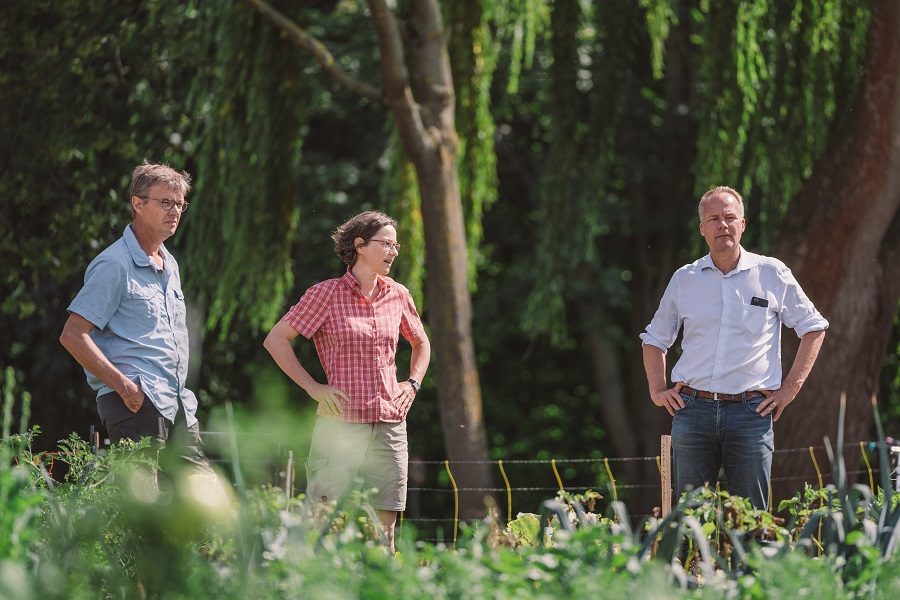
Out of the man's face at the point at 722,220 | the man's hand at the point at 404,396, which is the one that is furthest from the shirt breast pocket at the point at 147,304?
the man's face at the point at 722,220

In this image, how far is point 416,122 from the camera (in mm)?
7070

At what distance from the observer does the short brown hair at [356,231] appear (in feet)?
14.2

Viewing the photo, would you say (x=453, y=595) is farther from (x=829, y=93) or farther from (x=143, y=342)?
(x=829, y=93)

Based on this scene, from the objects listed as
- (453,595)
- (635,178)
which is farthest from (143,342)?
(635,178)

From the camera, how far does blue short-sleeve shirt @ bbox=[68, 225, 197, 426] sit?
4023 millimetres

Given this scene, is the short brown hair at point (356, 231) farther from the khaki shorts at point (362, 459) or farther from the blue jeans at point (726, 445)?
the blue jeans at point (726, 445)

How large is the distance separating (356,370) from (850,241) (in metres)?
3.69

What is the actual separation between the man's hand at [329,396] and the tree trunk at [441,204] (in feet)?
9.96

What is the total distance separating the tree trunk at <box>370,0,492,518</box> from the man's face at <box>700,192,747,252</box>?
120 inches

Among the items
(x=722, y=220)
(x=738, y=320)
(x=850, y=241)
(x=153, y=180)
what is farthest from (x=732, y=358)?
(x=850, y=241)

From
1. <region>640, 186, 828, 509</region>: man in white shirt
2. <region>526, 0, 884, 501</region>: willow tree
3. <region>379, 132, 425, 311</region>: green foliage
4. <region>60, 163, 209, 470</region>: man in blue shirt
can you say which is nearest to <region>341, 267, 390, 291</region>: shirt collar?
<region>60, 163, 209, 470</region>: man in blue shirt

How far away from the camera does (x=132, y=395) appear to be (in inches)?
158

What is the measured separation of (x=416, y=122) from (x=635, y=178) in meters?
4.76

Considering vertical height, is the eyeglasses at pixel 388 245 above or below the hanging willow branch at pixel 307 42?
below
